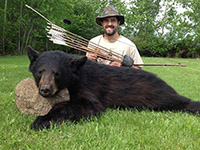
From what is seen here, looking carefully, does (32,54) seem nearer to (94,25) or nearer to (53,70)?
(53,70)

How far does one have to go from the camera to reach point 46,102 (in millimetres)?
2836

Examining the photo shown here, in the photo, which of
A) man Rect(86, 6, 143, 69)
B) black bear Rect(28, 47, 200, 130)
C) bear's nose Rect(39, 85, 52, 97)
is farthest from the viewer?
man Rect(86, 6, 143, 69)

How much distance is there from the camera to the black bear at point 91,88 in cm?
259

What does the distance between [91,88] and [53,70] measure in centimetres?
72

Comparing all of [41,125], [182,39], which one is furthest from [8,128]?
[182,39]

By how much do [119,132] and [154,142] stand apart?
0.42 metres

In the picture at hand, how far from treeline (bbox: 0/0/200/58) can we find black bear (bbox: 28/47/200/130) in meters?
17.9

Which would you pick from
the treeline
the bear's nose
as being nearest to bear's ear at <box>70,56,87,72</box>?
the bear's nose

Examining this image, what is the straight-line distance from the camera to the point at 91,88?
3.11 metres

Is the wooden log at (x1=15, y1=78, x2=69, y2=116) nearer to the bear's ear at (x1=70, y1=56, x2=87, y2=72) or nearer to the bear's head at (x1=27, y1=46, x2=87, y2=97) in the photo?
the bear's head at (x1=27, y1=46, x2=87, y2=97)

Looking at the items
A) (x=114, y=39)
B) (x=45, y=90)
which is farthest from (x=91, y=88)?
(x=114, y=39)

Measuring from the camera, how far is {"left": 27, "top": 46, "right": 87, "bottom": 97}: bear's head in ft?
8.33

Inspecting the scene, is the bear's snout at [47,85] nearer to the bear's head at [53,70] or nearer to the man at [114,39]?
the bear's head at [53,70]

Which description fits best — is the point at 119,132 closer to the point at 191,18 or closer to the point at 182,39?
the point at 182,39
